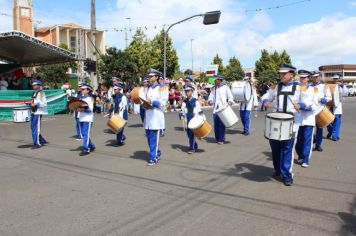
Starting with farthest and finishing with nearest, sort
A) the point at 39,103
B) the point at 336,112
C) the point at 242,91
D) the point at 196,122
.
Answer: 1. the point at 242,91
2. the point at 336,112
3. the point at 39,103
4. the point at 196,122

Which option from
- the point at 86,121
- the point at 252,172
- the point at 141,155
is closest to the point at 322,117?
the point at 252,172

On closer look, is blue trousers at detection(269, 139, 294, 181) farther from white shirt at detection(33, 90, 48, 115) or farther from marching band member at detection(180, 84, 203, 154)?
white shirt at detection(33, 90, 48, 115)

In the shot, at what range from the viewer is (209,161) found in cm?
881

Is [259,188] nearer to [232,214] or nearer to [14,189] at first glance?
[232,214]

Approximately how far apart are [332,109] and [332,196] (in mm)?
5882

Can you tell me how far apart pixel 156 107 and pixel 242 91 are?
5.35 m

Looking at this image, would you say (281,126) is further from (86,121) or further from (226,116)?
(86,121)

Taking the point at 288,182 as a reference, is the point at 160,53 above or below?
above

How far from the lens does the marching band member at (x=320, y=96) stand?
31.6 feet

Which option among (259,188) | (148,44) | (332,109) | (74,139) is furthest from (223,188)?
(148,44)

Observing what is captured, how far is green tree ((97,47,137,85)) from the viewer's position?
2798cm

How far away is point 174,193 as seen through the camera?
635 cm

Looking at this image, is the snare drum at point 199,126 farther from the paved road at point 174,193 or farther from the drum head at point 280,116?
the drum head at point 280,116

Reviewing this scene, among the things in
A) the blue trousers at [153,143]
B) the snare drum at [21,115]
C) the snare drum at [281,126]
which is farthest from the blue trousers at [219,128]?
the snare drum at [21,115]
